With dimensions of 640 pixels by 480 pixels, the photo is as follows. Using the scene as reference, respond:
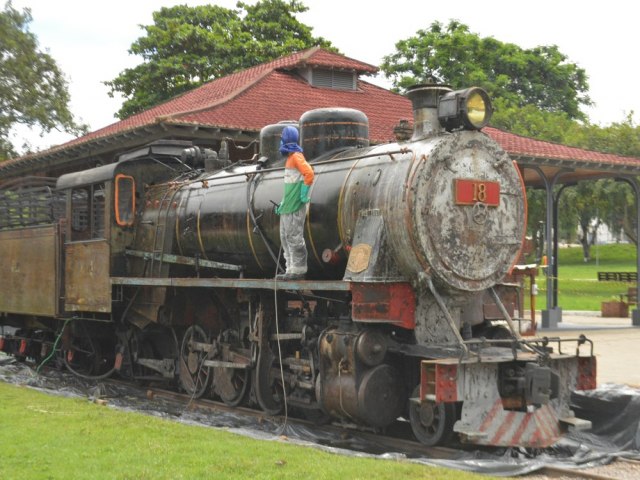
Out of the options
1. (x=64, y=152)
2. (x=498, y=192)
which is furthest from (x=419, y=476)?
(x=64, y=152)

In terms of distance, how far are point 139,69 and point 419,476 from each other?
3159cm

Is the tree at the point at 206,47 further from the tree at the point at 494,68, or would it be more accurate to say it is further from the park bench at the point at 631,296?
the park bench at the point at 631,296

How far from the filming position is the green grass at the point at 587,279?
111ft

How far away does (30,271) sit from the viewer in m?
13.7

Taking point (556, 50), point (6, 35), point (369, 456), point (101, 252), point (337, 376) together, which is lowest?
point (369, 456)

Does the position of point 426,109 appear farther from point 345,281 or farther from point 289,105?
point 289,105

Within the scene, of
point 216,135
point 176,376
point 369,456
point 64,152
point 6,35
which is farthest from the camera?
point 6,35

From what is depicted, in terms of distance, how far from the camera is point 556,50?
1905 inches

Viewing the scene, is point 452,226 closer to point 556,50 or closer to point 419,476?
point 419,476

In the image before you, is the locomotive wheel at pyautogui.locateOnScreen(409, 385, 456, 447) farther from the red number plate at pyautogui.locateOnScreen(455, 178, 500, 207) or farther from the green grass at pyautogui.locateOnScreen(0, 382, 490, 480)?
the red number plate at pyautogui.locateOnScreen(455, 178, 500, 207)

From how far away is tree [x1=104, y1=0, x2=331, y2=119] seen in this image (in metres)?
34.1

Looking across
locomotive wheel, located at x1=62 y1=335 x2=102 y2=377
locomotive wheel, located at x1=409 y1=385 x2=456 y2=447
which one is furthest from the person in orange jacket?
locomotive wheel, located at x1=62 y1=335 x2=102 y2=377

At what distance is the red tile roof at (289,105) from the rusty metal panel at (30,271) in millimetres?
3447

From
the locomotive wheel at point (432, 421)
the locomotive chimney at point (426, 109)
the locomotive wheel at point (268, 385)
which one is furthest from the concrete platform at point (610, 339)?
the locomotive chimney at point (426, 109)
